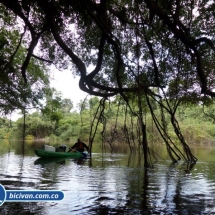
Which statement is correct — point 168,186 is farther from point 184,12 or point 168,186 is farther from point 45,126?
point 45,126

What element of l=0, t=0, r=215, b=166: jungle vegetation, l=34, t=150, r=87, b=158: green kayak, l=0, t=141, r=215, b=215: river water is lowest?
l=0, t=141, r=215, b=215: river water

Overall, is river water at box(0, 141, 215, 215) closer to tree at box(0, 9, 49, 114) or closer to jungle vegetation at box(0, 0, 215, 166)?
jungle vegetation at box(0, 0, 215, 166)

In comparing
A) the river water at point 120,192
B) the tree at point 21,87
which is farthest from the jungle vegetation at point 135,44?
the tree at point 21,87

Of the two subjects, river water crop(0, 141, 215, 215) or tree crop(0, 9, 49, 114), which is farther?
tree crop(0, 9, 49, 114)

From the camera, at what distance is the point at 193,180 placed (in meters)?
8.51

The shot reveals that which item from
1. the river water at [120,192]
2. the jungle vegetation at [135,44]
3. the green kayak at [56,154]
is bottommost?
the river water at [120,192]

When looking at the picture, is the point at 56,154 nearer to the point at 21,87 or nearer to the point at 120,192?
the point at 21,87

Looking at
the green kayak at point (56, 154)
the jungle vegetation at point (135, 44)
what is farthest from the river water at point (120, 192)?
the green kayak at point (56, 154)

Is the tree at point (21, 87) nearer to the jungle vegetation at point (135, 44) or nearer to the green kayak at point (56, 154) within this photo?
the green kayak at point (56, 154)

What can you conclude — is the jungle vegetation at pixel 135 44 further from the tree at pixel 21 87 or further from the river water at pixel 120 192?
the tree at pixel 21 87

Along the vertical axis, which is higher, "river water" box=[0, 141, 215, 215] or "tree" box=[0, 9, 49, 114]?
"tree" box=[0, 9, 49, 114]

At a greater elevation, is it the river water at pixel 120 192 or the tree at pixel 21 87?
the tree at pixel 21 87

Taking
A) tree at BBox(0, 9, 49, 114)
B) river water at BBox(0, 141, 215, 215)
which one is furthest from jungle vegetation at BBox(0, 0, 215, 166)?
tree at BBox(0, 9, 49, 114)

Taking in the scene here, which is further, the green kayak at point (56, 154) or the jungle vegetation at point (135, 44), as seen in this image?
the green kayak at point (56, 154)
